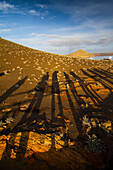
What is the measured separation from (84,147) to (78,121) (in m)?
1.65

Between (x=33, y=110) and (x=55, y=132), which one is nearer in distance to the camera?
(x=55, y=132)

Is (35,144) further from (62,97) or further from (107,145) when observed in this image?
(62,97)

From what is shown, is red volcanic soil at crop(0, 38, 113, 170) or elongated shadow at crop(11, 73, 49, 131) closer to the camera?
red volcanic soil at crop(0, 38, 113, 170)

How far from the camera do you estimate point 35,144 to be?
146 inches

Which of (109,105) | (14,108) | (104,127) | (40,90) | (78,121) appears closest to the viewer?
(104,127)

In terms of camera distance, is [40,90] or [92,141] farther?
[40,90]

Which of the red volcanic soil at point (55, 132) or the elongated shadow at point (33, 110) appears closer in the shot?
the red volcanic soil at point (55, 132)

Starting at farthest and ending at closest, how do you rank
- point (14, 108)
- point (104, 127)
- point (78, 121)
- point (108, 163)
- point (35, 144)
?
point (14, 108) < point (78, 121) < point (104, 127) < point (35, 144) < point (108, 163)

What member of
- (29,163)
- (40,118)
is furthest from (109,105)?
(29,163)

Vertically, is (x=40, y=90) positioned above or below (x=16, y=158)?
above

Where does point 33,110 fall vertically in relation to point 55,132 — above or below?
above

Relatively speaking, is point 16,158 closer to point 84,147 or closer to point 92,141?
point 84,147

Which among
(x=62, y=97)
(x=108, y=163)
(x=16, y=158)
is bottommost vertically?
(x=108, y=163)

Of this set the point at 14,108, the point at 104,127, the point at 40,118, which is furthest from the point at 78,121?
the point at 14,108
